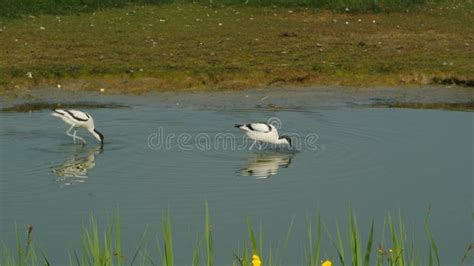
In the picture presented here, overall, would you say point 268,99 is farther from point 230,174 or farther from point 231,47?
point 230,174

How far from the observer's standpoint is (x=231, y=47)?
18.3 meters

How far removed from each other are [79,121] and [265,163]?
232cm

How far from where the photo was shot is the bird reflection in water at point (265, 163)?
442 inches

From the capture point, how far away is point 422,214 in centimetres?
955

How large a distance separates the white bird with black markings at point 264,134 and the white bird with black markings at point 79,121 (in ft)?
5.30

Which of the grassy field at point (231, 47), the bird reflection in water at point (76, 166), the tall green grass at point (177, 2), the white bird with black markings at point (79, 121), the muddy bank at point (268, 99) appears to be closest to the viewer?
the bird reflection in water at point (76, 166)

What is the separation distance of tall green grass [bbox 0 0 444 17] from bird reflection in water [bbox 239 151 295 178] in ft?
30.5

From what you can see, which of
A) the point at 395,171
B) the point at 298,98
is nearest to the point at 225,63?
the point at 298,98

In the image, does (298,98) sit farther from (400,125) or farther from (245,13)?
(245,13)

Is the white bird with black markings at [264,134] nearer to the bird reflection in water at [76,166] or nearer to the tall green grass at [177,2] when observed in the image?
the bird reflection in water at [76,166]

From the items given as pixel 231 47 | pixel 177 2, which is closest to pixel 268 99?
pixel 231 47

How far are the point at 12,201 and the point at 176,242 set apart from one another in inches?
81.7

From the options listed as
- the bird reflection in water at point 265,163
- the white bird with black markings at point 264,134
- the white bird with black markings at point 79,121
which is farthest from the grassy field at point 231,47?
the bird reflection in water at point 265,163

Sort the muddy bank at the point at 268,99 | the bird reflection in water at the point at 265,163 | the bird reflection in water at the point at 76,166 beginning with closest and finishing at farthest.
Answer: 1. the bird reflection in water at the point at 76,166
2. the bird reflection in water at the point at 265,163
3. the muddy bank at the point at 268,99
